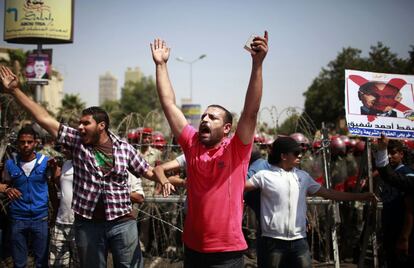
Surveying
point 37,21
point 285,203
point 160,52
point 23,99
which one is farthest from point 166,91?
point 37,21

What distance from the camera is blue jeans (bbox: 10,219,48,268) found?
181 inches

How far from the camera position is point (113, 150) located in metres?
3.59

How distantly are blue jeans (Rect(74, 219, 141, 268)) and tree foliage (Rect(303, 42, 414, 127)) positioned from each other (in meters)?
33.1

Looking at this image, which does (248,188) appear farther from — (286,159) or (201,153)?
(201,153)

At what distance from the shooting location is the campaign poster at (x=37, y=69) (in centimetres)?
1909

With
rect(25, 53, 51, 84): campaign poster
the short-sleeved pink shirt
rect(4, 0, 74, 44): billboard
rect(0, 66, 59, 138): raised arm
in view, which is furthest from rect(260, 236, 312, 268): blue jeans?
rect(4, 0, 74, 44): billboard

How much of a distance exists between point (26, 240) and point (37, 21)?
17.1m

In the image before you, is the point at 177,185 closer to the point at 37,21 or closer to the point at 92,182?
the point at 92,182

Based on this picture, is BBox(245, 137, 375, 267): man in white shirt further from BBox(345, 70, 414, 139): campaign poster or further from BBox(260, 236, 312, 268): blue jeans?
BBox(345, 70, 414, 139): campaign poster

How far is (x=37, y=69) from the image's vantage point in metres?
A: 19.1

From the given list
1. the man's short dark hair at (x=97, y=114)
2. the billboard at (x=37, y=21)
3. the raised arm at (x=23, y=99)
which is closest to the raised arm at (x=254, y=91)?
the man's short dark hair at (x=97, y=114)

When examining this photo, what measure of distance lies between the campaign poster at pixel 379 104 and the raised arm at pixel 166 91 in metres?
2.21

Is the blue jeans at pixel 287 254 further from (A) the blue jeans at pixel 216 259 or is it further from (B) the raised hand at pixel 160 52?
(B) the raised hand at pixel 160 52

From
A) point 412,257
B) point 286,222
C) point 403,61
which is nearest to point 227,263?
point 286,222
